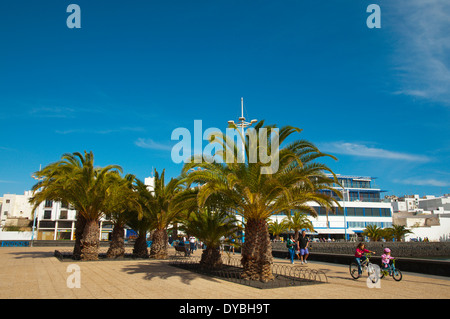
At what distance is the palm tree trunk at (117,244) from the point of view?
74.0 ft

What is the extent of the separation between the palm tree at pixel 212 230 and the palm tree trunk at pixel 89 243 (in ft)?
24.7

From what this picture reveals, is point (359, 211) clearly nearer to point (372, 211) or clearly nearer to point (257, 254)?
point (372, 211)

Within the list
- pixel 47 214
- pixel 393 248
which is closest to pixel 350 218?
pixel 393 248

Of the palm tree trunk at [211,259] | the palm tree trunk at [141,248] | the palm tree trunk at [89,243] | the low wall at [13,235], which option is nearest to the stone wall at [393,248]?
the palm tree trunk at [141,248]

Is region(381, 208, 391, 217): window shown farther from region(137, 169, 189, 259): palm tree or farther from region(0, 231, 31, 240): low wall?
region(0, 231, 31, 240): low wall

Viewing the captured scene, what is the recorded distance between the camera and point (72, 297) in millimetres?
9023

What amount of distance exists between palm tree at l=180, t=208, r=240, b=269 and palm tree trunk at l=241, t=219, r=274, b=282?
10.2ft

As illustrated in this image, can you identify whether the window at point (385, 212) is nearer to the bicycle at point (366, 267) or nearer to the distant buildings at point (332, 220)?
the distant buildings at point (332, 220)

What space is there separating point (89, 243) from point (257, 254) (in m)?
12.7

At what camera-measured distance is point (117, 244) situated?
900 inches

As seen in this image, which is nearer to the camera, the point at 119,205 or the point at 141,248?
the point at 119,205

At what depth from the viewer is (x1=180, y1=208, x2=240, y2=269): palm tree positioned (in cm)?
1596

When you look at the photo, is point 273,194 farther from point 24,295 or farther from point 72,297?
point 24,295

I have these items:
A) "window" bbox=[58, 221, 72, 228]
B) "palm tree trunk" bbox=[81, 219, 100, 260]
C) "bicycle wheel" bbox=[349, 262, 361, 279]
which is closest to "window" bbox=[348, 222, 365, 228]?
"palm tree trunk" bbox=[81, 219, 100, 260]
